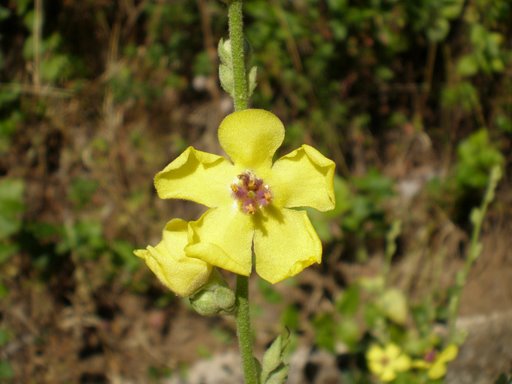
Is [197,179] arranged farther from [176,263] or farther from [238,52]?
[238,52]

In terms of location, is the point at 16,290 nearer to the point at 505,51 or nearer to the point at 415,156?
the point at 415,156

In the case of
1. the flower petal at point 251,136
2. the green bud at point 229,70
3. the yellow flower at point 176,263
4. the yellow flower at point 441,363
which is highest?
the green bud at point 229,70

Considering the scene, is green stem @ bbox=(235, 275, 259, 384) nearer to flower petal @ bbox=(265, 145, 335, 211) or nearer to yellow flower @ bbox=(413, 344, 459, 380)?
flower petal @ bbox=(265, 145, 335, 211)

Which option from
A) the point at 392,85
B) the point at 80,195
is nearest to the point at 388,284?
the point at 392,85

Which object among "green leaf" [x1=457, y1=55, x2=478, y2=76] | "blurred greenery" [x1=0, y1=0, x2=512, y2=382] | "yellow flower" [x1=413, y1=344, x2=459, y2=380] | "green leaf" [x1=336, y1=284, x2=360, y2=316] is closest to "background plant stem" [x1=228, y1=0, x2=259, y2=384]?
"yellow flower" [x1=413, y1=344, x2=459, y2=380]

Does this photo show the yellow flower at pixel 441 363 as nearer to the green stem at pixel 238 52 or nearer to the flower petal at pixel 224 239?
the flower petal at pixel 224 239

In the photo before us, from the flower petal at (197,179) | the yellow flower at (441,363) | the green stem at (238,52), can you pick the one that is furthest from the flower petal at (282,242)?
the yellow flower at (441,363)

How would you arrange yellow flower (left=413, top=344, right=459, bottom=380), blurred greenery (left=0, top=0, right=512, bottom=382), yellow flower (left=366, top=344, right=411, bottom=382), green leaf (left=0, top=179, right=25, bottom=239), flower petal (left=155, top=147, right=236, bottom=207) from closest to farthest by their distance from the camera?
flower petal (left=155, top=147, right=236, bottom=207)
yellow flower (left=413, top=344, right=459, bottom=380)
yellow flower (left=366, top=344, right=411, bottom=382)
green leaf (left=0, top=179, right=25, bottom=239)
blurred greenery (left=0, top=0, right=512, bottom=382)

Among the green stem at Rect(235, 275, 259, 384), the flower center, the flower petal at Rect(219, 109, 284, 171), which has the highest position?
the flower petal at Rect(219, 109, 284, 171)
